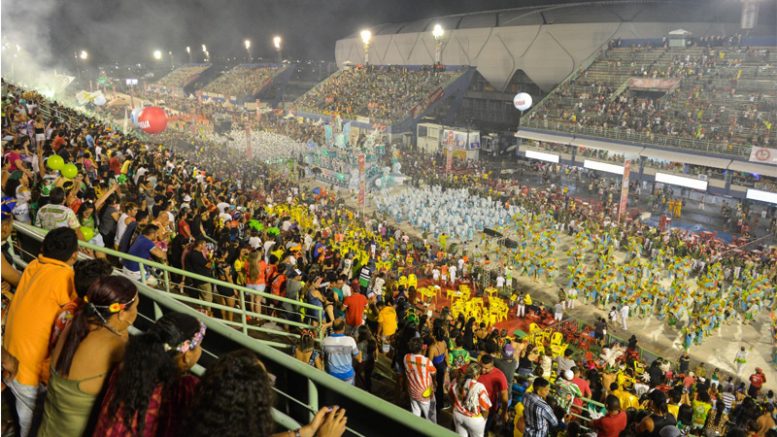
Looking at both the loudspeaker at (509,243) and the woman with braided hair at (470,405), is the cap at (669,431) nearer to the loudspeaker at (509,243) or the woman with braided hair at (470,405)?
the woman with braided hair at (470,405)

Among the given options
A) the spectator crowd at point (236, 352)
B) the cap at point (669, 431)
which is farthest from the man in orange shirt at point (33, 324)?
the cap at point (669, 431)

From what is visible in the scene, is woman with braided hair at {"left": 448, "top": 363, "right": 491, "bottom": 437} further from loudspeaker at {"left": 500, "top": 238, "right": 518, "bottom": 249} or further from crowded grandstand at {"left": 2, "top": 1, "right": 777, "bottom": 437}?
loudspeaker at {"left": 500, "top": 238, "right": 518, "bottom": 249}

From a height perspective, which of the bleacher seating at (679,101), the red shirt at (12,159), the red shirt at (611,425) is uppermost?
the bleacher seating at (679,101)

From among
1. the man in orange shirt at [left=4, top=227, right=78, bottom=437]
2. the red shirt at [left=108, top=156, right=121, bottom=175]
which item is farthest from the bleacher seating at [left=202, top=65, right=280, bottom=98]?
the man in orange shirt at [left=4, top=227, right=78, bottom=437]

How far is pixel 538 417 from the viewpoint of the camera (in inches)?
168

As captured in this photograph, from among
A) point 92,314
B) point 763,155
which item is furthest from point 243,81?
point 92,314

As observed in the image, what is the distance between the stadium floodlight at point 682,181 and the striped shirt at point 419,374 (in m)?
22.2

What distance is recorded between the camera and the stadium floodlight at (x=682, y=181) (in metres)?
22.3

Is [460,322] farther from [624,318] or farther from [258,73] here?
[258,73]

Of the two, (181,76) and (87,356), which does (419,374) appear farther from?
(181,76)

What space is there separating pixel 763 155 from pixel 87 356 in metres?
24.0

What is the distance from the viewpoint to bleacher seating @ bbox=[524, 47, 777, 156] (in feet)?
75.4

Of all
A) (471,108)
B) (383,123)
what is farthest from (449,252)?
(471,108)

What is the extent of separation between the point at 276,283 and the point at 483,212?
14541mm
